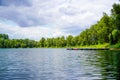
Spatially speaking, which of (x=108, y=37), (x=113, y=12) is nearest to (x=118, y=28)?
(x=113, y=12)

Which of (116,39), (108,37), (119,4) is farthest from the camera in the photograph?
(108,37)

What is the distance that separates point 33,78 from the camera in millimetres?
31141

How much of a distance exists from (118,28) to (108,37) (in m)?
21.1

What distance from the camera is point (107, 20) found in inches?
6959

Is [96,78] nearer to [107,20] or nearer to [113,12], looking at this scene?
[113,12]

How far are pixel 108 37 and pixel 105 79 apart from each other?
14910 cm

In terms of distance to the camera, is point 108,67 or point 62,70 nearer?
point 62,70

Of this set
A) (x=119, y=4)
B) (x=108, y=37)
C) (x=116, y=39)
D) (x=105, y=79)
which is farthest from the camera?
(x=108, y=37)

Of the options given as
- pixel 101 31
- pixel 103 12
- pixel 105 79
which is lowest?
pixel 105 79

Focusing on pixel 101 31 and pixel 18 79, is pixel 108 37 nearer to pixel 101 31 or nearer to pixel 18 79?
pixel 101 31

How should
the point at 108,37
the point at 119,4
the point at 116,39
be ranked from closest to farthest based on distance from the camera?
the point at 119,4, the point at 116,39, the point at 108,37

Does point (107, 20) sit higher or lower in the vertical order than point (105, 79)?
higher

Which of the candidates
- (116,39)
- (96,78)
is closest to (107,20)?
(116,39)

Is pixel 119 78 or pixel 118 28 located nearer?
pixel 119 78
